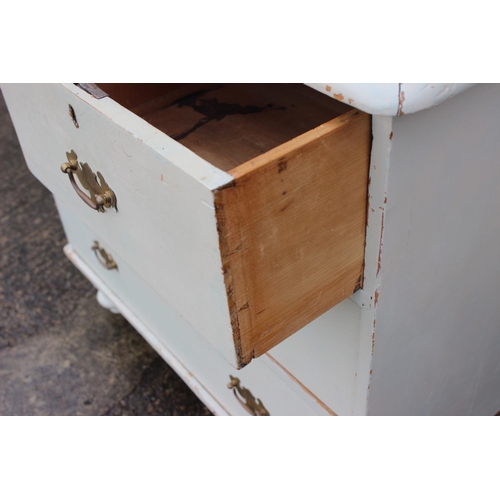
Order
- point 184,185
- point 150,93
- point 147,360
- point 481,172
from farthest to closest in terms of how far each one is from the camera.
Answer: point 147,360
point 150,93
point 481,172
point 184,185

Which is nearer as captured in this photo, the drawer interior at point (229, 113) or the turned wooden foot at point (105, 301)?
the drawer interior at point (229, 113)

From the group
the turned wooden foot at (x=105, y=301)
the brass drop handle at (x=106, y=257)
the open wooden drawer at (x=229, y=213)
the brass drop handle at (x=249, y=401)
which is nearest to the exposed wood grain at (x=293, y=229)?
the open wooden drawer at (x=229, y=213)

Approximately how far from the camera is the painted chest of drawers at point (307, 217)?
368mm

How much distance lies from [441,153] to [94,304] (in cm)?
84

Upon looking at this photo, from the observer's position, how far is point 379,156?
40 centimetres

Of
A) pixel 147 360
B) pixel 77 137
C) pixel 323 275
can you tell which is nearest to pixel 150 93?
pixel 77 137

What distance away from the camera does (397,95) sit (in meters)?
0.34

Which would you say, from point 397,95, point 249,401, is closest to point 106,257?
point 249,401

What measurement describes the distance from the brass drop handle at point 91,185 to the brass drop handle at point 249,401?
1.08ft

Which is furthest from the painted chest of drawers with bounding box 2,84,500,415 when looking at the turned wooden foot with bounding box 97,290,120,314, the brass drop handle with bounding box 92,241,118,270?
the turned wooden foot with bounding box 97,290,120,314

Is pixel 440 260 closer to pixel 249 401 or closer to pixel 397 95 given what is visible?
pixel 397 95

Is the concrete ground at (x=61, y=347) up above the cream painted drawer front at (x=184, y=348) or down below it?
below

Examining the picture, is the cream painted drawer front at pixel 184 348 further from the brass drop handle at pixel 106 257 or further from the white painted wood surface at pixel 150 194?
the white painted wood surface at pixel 150 194

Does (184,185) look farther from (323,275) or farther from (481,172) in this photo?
(481,172)
